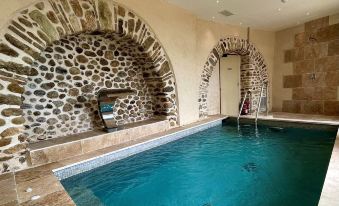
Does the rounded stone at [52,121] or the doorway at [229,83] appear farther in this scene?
the doorway at [229,83]

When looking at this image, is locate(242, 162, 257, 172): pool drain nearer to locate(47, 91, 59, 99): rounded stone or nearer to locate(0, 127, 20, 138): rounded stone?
locate(0, 127, 20, 138): rounded stone

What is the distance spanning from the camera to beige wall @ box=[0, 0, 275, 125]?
377 centimetres

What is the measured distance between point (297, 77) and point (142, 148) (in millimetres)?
5087

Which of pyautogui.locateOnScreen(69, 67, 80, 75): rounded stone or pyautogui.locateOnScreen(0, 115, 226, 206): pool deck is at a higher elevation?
pyautogui.locateOnScreen(69, 67, 80, 75): rounded stone

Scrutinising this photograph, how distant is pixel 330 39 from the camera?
530cm

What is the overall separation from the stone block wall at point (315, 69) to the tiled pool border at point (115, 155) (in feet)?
11.7

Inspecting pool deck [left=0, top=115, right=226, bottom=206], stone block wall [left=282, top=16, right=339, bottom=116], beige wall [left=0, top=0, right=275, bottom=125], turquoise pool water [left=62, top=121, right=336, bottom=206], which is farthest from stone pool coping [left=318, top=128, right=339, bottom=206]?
stone block wall [left=282, top=16, right=339, bottom=116]

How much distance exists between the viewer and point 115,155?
2947 millimetres

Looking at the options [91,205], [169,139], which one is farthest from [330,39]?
[91,205]

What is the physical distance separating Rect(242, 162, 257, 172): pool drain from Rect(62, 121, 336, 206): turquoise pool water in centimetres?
1

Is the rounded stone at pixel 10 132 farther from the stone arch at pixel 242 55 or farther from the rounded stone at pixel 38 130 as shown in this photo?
the stone arch at pixel 242 55

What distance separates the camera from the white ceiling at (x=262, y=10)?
411 cm

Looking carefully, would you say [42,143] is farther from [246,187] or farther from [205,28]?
[205,28]

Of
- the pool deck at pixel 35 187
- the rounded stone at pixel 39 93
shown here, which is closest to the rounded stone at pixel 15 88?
the rounded stone at pixel 39 93
